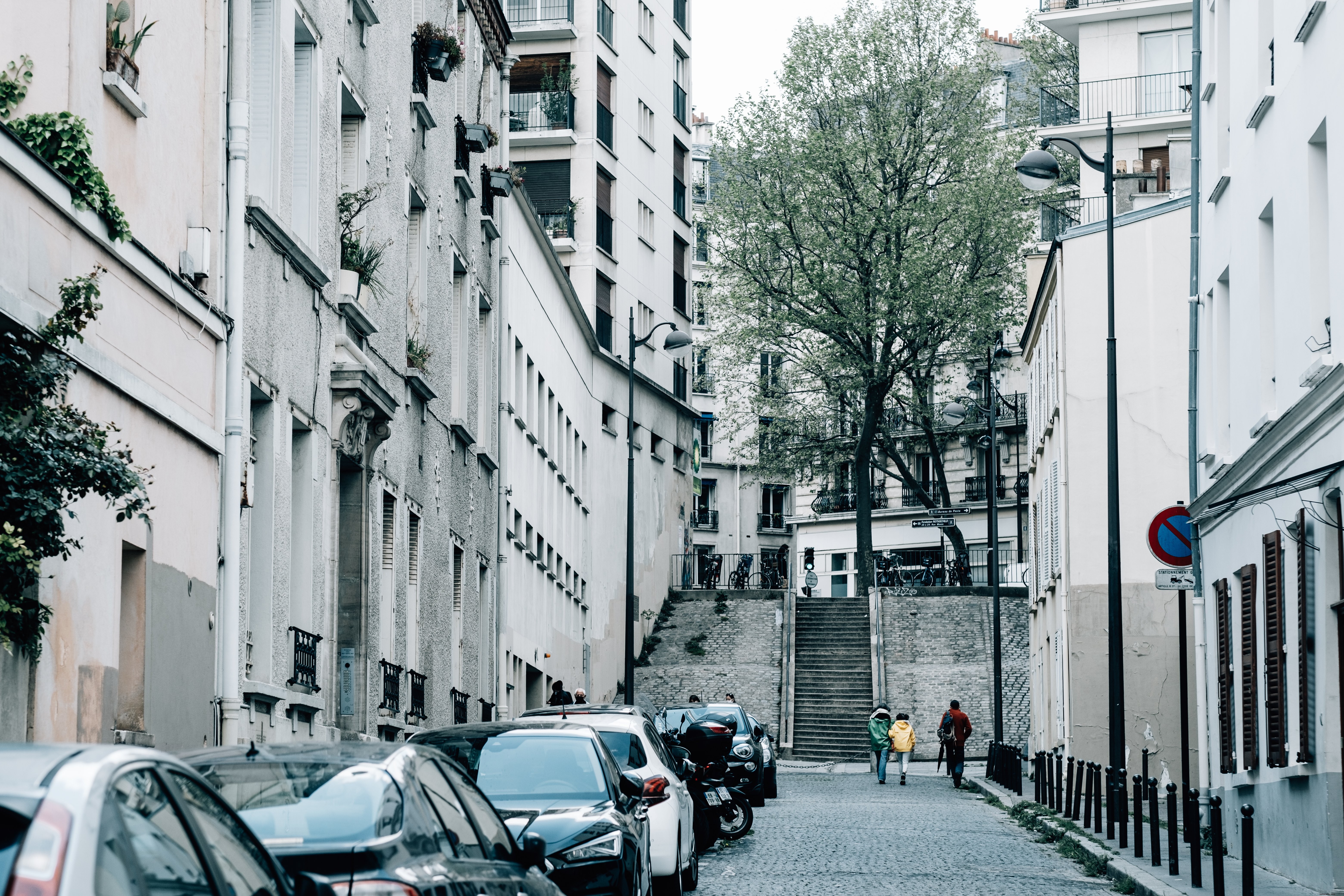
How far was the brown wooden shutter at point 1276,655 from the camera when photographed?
1622 centimetres

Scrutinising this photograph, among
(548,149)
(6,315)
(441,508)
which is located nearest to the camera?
(6,315)

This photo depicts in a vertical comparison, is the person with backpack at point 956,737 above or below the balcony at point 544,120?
below

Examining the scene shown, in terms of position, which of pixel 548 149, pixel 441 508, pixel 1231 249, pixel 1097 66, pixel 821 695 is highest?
pixel 1097 66

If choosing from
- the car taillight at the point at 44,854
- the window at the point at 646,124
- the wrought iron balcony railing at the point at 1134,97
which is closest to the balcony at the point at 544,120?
the window at the point at 646,124

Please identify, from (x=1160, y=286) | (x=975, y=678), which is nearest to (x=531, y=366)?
(x=1160, y=286)

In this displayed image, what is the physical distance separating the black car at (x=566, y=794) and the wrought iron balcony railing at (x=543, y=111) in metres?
42.4

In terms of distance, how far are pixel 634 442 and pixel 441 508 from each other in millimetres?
29300

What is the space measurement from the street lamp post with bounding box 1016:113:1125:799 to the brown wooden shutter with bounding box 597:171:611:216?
30406mm

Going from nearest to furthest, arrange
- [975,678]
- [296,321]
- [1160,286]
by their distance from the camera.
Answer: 1. [296,321]
2. [1160,286]
3. [975,678]

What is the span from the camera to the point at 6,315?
395 inches

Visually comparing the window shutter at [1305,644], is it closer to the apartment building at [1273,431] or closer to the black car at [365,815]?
the apartment building at [1273,431]

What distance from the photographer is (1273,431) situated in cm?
1633

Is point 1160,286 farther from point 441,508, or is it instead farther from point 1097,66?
point 1097,66

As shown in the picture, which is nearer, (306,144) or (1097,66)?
(306,144)
